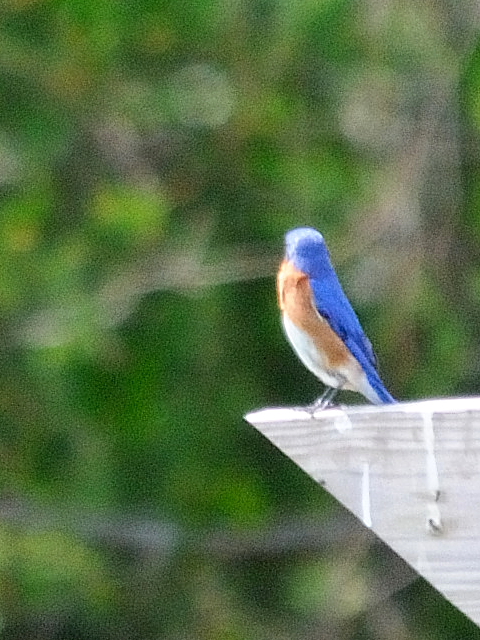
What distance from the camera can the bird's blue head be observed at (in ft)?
9.11

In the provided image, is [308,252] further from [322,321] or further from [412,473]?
[412,473]

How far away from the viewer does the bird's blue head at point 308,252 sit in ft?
9.11

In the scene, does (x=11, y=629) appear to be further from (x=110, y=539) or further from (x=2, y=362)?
(x=2, y=362)

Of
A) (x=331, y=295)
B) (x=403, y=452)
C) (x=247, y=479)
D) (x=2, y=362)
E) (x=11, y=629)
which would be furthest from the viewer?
(x=11, y=629)

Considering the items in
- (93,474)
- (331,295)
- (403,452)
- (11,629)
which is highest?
(403,452)

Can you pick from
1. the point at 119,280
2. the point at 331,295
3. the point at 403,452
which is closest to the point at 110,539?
the point at 119,280

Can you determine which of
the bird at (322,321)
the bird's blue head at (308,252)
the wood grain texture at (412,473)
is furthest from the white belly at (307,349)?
the wood grain texture at (412,473)

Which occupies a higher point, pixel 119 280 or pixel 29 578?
pixel 119 280

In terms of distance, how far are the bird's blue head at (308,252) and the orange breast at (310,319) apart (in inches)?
0.7

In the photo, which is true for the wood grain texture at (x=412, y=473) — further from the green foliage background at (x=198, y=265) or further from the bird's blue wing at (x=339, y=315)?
the green foliage background at (x=198, y=265)

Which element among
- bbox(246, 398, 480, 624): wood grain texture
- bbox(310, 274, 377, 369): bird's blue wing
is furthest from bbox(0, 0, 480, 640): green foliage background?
bbox(246, 398, 480, 624): wood grain texture

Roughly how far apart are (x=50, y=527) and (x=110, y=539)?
9.9 inches

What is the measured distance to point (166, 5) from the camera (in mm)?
4000

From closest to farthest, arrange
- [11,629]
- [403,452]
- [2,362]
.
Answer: [403,452] → [2,362] → [11,629]
